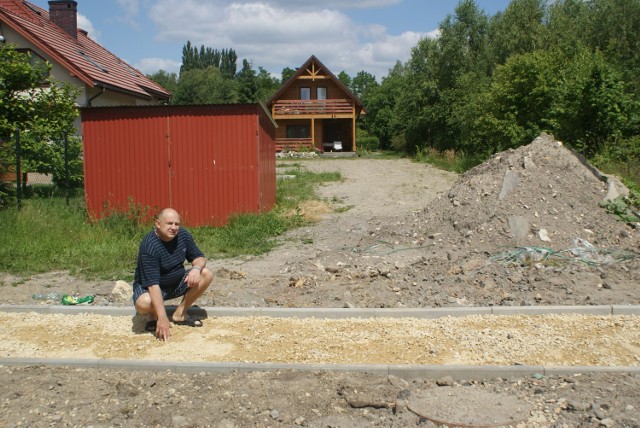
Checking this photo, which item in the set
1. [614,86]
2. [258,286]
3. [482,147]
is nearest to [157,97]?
[482,147]

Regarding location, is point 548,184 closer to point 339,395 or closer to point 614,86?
point 614,86

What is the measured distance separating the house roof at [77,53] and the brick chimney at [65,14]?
1.31 ft

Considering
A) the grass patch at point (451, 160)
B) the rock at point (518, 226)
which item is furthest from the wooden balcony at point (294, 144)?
the rock at point (518, 226)

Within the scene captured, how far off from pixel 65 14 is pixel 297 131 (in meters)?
22.8

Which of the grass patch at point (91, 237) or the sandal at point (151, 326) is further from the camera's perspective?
the grass patch at point (91, 237)

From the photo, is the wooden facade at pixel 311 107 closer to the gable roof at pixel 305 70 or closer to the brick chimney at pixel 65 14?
the gable roof at pixel 305 70

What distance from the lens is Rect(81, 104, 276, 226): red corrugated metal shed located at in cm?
1272

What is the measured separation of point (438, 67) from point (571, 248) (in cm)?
3680

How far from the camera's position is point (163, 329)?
5797 mm

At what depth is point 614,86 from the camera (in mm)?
14273

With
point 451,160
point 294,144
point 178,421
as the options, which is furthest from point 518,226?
point 294,144

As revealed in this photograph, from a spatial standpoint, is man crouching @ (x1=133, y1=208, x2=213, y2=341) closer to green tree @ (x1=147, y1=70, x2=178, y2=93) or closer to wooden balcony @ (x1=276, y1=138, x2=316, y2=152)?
wooden balcony @ (x1=276, y1=138, x2=316, y2=152)

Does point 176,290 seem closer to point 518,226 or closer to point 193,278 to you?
point 193,278

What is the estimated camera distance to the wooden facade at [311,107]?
46.0 m
